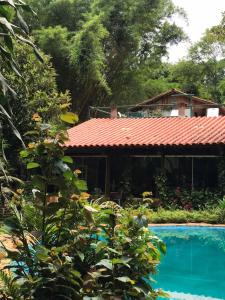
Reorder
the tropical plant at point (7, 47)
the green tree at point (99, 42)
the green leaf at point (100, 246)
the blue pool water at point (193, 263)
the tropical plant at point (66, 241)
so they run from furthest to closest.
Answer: the green tree at point (99, 42)
the blue pool water at point (193, 263)
the green leaf at point (100, 246)
the tropical plant at point (66, 241)
the tropical plant at point (7, 47)

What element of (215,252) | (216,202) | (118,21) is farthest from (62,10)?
(215,252)

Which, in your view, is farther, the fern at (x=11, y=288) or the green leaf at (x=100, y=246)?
the green leaf at (x=100, y=246)

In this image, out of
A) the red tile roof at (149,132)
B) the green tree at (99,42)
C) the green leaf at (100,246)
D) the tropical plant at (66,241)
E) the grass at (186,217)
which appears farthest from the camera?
the green tree at (99,42)

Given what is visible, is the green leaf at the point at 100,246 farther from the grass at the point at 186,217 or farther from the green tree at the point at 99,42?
the green tree at the point at 99,42

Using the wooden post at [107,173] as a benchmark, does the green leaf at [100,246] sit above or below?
above

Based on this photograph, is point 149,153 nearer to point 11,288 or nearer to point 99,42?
point 99,42

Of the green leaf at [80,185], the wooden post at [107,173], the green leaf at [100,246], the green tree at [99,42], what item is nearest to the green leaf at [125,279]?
the green leaf at [100,246]

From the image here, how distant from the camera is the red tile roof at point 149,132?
1608cm

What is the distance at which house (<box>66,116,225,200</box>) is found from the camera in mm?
16344

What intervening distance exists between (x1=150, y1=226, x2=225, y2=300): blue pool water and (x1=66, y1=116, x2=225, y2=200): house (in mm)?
Result: 3917

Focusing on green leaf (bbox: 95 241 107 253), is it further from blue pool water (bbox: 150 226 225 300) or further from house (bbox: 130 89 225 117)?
house (bbox: 130 89 225 117)

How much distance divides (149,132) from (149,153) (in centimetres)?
91

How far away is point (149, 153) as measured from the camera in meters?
17.3

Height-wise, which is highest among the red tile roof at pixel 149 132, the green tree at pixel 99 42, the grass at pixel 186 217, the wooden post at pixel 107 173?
the green tree at pixel 99 42
